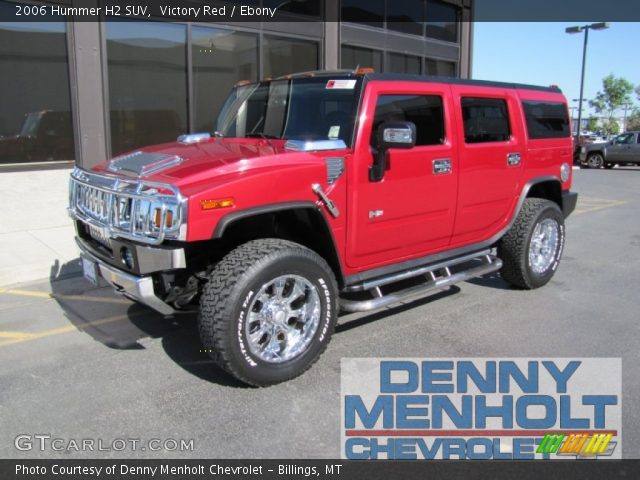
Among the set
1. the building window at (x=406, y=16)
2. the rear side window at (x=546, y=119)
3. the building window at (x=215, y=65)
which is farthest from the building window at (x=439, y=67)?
the rear side window at (x=546, y=119)

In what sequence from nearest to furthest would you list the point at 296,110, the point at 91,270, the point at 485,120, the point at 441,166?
the point at 91,270, the point at 296,110, the point at 441,166, the point at 485,120

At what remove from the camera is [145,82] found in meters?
10.1

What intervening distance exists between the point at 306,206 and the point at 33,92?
710 centimetres

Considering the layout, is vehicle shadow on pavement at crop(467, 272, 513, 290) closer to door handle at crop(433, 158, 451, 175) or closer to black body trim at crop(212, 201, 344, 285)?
door handle at crop(433, 158, 451, 175)

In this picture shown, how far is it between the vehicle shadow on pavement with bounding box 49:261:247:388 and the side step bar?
1000mm

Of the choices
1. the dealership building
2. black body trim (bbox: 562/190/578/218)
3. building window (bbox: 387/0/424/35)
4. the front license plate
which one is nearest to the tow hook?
the front license plate

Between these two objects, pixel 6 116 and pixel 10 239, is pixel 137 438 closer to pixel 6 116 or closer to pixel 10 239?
pixel 10 239

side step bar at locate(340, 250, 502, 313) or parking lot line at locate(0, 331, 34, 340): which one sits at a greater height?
side step bar at locate(340, 250, 502, 313)

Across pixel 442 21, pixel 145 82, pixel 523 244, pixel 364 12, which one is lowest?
pixel 523 244

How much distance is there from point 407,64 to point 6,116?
9658mm

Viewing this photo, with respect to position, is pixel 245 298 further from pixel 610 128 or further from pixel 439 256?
pixel 610 128

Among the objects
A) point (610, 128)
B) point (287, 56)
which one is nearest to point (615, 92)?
point (610, 128)

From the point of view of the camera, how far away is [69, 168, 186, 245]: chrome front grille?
10.7 feet

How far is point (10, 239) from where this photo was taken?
24.3 feet
